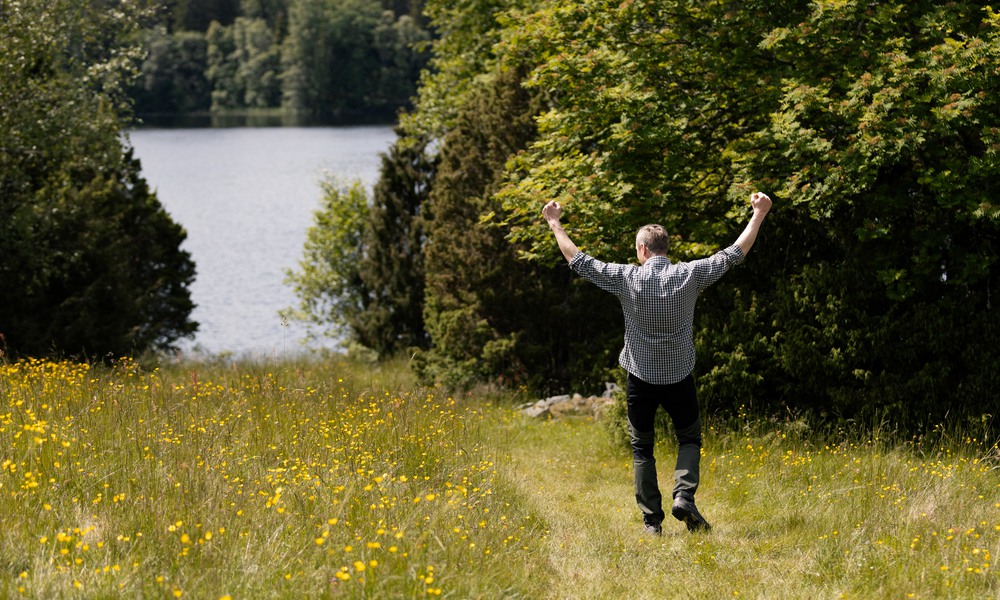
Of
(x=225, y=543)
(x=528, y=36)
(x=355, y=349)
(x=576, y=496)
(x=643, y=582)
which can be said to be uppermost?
(x=528, y=36)

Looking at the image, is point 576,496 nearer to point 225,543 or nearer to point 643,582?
point 643,582

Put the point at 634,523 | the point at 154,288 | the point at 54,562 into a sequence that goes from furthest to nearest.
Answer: the point at 154,288 < the point at 634,523 < the point at 54,562

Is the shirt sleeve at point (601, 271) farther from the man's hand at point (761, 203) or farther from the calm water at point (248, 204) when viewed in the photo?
the calm water at point (248, 204)

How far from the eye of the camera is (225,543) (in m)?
4.82

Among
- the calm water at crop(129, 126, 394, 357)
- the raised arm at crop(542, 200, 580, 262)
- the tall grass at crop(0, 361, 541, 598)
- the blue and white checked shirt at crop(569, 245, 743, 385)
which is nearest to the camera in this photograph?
the tall grass at crop(0, 361, 541, 598)

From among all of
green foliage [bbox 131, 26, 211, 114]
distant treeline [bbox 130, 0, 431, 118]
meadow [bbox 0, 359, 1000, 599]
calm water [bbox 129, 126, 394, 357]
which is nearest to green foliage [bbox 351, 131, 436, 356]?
calm water [bbox 129, 126, 394, 357]

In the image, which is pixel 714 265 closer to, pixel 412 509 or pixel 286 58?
pixel 412 509

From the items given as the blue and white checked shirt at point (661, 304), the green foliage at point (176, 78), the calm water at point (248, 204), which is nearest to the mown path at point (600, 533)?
→ the blue and white checked shirt at point (661, 304)

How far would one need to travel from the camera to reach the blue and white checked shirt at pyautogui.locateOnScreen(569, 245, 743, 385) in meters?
6.00

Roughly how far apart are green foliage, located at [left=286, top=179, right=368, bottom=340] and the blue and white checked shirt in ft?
56.7

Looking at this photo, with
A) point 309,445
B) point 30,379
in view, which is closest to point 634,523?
point 309,445

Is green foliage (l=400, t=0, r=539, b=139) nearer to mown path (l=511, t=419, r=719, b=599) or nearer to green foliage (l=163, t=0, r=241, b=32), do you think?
mown path (l=511, t=419, r=719, b=599)

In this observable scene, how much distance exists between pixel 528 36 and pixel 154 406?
691cm

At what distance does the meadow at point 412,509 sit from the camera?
15.3 feet
